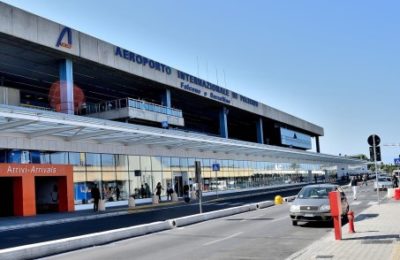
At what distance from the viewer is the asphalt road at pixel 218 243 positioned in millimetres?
12133

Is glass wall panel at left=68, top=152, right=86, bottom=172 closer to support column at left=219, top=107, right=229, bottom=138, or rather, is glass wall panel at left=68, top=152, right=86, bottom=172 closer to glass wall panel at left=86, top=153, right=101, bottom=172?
glass wall panel at left=86, top=153, right=101, bottom=172

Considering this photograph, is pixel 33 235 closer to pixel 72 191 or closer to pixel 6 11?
pixel 72 191

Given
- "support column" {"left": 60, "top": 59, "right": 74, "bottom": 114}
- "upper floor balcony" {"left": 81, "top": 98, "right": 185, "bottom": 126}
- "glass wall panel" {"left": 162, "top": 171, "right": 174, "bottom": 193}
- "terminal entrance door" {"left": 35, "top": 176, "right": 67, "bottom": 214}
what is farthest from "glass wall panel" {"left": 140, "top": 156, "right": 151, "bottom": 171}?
"terminal entrance door" {"left": 35, "top": 176, "right": 67, "bottom": 214}

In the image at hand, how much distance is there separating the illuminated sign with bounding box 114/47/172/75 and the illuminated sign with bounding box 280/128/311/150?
121ft

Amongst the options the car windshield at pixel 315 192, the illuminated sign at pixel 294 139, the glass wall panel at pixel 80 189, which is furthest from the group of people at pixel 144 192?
the illuminated sign at pixel 294 139

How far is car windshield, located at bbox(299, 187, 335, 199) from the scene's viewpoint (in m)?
18.5

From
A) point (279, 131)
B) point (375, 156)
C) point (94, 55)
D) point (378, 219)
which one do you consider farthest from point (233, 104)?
point (378, 219)

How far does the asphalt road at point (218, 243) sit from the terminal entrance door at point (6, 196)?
17.0 metres

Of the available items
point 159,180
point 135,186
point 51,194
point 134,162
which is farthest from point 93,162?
point 159,180

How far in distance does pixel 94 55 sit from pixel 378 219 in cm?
2588

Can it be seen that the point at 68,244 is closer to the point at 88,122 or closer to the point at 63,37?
the point at 88,122

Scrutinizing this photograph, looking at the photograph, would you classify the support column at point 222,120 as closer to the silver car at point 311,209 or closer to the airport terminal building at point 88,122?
the airport terminal building at point 88,122

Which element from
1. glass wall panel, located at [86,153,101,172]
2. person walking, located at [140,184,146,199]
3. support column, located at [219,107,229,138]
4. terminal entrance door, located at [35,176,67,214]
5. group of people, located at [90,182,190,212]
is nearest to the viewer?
group of people, located at [90,182,190,212]

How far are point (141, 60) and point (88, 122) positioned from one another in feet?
54.9
